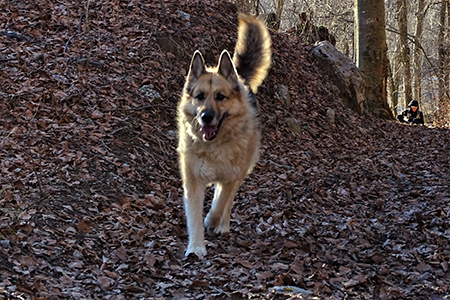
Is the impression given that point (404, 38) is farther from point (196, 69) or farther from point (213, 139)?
point (213, 139)

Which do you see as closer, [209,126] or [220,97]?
[209,126]

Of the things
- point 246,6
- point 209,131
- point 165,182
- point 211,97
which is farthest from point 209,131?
point 246,6

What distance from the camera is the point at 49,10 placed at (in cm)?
947

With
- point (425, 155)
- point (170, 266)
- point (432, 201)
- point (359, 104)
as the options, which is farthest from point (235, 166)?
point (359, 104)

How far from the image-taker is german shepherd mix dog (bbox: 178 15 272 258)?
4949mm

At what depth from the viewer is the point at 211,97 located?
16.4 ft

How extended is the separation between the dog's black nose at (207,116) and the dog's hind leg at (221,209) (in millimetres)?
829

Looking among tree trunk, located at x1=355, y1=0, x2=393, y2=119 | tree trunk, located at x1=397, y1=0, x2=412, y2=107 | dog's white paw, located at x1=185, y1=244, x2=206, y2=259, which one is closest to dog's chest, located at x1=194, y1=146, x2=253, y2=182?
dog's white paw, located at x1=185, y1=244, x2=206, y2=259

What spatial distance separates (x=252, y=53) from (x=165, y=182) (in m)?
2.30

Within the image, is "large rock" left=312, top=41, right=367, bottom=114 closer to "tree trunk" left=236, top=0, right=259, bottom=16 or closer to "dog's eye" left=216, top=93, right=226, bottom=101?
"tree trunk" left=236, top=0, right=259, bottom=16

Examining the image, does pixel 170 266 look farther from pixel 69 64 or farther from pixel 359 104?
pixel 359 104

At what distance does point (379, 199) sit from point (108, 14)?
22.8 ft

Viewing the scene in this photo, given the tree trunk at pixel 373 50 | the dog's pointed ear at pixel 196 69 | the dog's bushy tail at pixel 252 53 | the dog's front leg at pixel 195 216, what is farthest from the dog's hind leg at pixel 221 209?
the tree trunk at pixel 373 50

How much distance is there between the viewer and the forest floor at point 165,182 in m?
4.05
